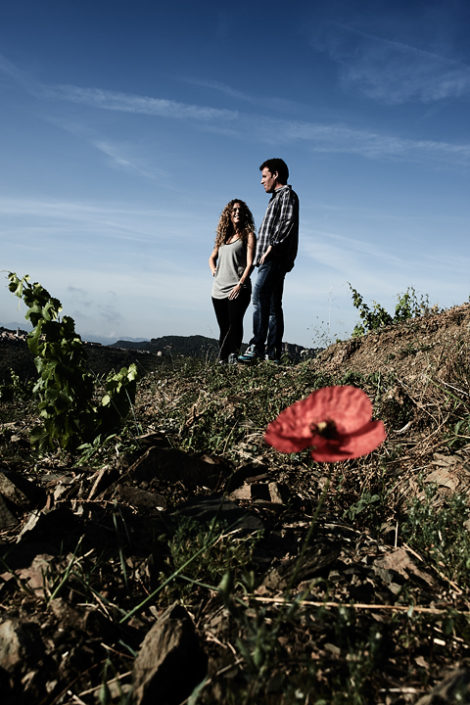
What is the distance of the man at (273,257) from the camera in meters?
6.02

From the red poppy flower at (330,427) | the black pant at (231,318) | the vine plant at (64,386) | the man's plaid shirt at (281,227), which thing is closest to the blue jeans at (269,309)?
the man's plaid shirt at (281,227)

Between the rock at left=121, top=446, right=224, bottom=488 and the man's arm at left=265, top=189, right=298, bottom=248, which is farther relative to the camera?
the man's arm at left=265, top=189, right=298, bottom=248

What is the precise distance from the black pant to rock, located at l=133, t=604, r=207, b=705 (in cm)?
517

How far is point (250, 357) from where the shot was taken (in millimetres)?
6164

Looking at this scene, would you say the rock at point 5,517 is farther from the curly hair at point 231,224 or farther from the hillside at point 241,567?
the curly hair at point 231,224

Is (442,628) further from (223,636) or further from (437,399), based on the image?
(437,399)

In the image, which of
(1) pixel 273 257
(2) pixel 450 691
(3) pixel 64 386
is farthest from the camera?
(1) pixel 273 257

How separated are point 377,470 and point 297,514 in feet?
1.97

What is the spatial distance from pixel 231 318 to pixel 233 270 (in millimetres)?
653

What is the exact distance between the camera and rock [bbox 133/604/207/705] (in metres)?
1.26

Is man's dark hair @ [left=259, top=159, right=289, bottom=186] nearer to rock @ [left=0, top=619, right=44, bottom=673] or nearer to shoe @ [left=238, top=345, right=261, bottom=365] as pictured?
shoe @ [left=238, top=345, right=261, bottom=365]

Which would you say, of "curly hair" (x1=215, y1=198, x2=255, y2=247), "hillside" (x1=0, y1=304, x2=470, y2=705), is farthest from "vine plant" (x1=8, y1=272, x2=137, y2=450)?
"curly hair" (x1=215, y1=198, x2=255, y2=247)

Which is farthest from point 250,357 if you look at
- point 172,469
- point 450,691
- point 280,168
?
point 450,691

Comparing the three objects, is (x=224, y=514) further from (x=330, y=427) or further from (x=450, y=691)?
(x=450, y=691)
